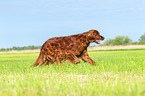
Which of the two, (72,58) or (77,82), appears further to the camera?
(72,58)

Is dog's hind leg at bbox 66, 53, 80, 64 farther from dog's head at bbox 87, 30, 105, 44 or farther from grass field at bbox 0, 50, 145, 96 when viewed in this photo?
dog's head at bbox 87, 30, 105, 44

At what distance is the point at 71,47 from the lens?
325 inches

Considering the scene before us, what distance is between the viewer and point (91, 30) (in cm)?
830

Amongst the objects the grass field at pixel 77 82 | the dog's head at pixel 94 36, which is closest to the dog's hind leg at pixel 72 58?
the grass field at pixel 77 82

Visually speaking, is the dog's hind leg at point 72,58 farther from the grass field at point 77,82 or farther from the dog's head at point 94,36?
the dog's head at point 94,36

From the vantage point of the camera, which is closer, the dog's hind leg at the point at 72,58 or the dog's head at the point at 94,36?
the dog's hind leg at the point at 72,58

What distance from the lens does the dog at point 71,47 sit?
8.23 metres

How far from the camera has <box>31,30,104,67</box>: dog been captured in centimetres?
823

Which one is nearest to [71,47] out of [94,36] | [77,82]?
[94,36]

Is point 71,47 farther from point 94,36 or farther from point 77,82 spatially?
point 77,82

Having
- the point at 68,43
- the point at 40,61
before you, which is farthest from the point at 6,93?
the point at 40,61

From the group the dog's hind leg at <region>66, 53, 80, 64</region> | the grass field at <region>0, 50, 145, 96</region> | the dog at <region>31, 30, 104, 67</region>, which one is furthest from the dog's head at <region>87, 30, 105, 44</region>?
the grass field at <region>0, 50, 145, 96</region>

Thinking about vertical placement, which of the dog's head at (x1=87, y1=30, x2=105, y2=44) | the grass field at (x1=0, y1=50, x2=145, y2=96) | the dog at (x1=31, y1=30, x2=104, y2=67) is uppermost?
the dog's head at (x1=87, y1=30, x2=105, y2=44)

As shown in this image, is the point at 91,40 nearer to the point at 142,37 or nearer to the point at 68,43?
the point at 68,43
